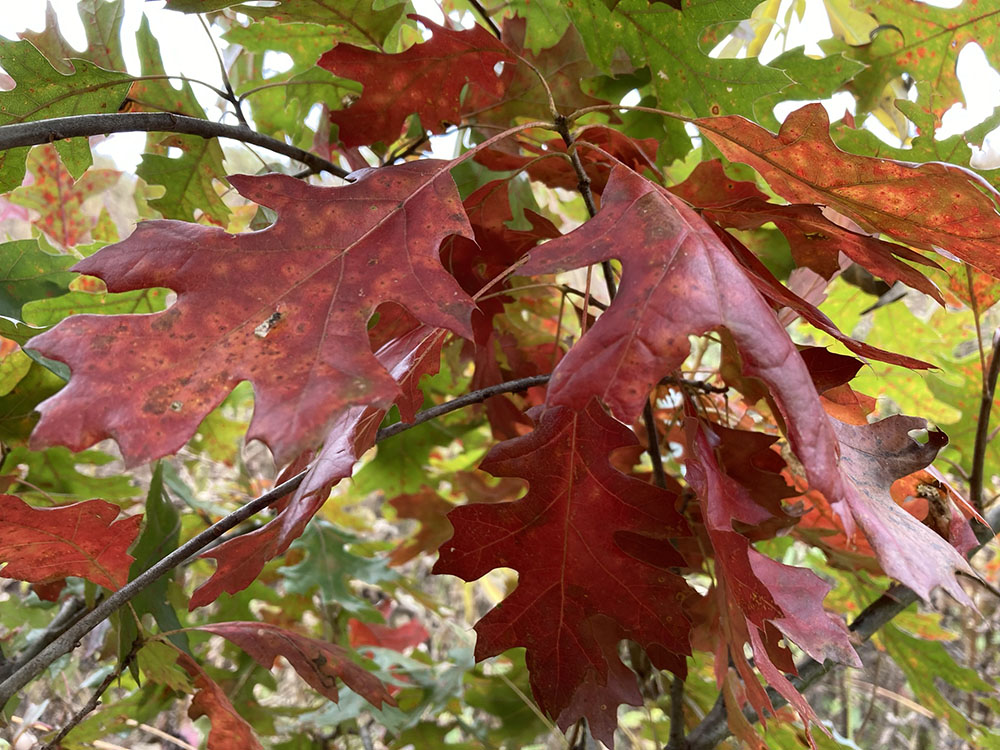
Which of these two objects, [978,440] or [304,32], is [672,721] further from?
[304,32]

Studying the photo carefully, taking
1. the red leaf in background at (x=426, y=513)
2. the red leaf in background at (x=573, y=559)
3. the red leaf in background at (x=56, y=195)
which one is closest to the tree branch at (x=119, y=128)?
the red leaf in background at (x=573, y=559)

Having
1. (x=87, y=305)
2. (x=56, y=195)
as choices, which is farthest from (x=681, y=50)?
Result: (x=56, y=195)

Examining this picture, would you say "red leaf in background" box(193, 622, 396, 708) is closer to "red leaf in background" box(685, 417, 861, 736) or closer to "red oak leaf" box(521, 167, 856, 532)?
"red leaf in background" box(685, 417, 861, 736)

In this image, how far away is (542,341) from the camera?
3.50ft

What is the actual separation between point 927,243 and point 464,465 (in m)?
1.13

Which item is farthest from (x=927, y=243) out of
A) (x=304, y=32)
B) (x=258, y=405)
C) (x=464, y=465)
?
(x=464, y=465)

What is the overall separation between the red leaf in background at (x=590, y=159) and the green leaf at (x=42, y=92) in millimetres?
359

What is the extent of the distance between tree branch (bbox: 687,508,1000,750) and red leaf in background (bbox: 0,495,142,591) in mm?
A: 640

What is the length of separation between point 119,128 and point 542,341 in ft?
2.01

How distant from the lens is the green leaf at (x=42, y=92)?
673mm

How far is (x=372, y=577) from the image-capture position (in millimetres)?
1306

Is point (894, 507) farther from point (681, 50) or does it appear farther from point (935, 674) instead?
point (935, 674)

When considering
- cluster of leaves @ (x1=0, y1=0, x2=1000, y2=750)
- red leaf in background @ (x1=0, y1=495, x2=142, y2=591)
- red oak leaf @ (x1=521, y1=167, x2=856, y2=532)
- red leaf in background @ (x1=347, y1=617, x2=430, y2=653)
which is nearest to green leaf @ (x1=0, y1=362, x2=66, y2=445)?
cluster of leaves @ (x1=0, y1=0, x2=1000, y2=750)

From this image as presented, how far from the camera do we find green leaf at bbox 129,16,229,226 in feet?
2.80
